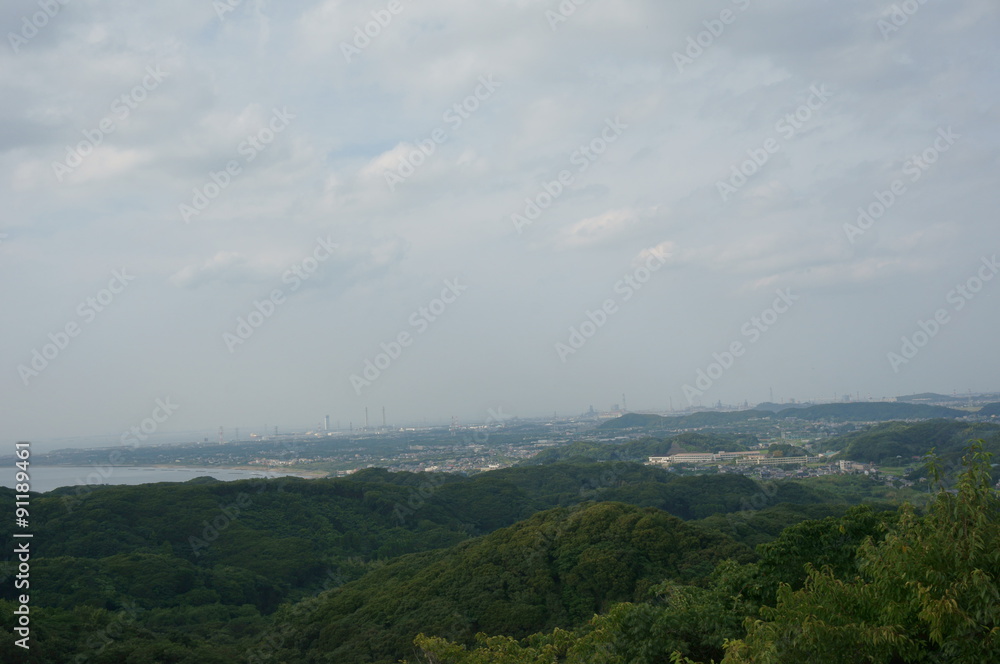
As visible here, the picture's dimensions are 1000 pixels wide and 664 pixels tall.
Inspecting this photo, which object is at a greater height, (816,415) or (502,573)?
(502,573)

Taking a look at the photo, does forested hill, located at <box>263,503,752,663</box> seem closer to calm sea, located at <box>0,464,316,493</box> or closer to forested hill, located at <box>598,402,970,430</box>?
calm sea, located at <box>0,464,316,493</box>

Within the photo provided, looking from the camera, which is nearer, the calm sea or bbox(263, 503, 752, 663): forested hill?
bbox(263, 503, 752, 663): forested hill

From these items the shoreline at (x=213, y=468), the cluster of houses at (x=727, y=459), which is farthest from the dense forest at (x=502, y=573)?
the shoreline at (x=213, y=468)

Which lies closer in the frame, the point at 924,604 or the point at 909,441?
the point at 924,604

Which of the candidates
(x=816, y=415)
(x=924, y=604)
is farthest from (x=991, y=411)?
(x=924, y=604)

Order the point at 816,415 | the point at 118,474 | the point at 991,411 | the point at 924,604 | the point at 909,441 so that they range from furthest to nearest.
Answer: the point at 816,415 → the point at 991,411 → the point at 118,474 → the point at 909,441 → the point at 924,604

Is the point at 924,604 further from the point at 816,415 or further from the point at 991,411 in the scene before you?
the point at 816,415

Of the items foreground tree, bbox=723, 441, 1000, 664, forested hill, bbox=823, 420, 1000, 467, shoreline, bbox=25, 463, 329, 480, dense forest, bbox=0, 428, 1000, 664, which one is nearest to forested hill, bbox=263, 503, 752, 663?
dense forest, bbox=0, 428, 1000, 664
